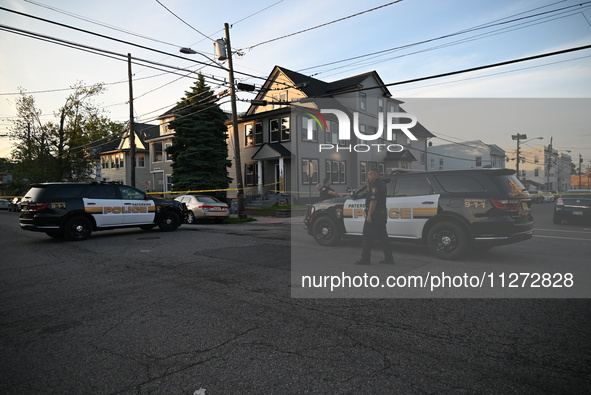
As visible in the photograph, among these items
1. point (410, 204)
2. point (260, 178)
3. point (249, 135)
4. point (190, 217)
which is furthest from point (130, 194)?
point (249, 135)

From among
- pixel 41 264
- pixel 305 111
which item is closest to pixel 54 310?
pixel 41 264

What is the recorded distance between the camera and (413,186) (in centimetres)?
792

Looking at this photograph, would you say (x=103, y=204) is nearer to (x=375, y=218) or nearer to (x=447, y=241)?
(x=375, y=218)

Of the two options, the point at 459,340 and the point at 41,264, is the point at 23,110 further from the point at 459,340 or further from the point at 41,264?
the point at 459,340

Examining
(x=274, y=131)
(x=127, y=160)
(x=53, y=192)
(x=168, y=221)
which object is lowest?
(x=168, y=221)

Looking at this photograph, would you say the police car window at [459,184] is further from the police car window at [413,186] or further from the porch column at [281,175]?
the porch column at [281,175]

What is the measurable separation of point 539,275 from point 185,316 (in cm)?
589

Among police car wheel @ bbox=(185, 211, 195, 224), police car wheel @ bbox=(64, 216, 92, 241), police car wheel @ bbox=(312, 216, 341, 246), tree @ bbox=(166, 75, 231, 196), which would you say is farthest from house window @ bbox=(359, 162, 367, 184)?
police car wheel @ bbox=(64, 216, 92, 241)

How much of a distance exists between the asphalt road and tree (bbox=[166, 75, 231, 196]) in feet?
67.4

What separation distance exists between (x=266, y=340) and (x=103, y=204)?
34.6 ft

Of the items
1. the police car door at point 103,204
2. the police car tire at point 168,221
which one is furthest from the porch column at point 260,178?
the police car door at point 103,204

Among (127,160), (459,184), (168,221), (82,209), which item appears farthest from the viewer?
(127,160)

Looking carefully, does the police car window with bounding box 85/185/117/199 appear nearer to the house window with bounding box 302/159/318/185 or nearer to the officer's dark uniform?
the officer's dark uniform

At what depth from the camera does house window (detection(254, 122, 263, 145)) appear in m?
30.5
